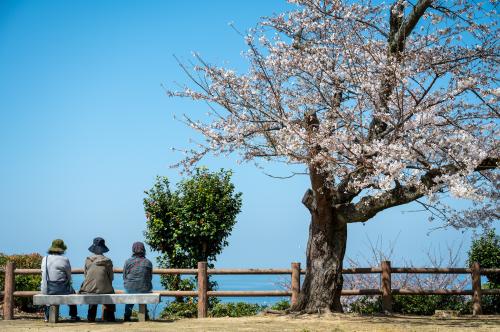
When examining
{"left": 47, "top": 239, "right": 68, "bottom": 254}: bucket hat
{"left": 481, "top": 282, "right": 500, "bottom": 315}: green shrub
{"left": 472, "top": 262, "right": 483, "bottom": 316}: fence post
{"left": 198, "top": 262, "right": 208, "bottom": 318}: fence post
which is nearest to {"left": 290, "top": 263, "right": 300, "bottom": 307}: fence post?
{"left": 198, "top": 262, "right": 208, "bottom": 318}: fence post

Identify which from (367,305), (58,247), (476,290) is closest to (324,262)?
(367,305)

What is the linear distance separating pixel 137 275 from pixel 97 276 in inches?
29.7

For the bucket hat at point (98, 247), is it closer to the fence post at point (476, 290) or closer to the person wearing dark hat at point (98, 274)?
the person wearing dark hat at point (98, 274)

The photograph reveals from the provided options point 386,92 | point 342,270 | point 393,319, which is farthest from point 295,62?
point 393,319

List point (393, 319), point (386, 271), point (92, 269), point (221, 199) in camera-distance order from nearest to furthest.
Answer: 1. point (92, 269)
2. point (393, 319)
3. point (386, 271)
4. point (221, 199)

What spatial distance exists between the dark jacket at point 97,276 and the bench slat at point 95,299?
176 mm

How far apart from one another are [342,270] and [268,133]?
3368mm

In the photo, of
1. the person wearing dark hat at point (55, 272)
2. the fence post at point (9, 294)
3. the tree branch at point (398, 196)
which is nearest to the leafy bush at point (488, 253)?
the tree branch at point (398, 196)

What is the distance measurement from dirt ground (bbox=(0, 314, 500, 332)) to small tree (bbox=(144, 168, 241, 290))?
11.8 ft

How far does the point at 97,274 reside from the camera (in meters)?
12.5

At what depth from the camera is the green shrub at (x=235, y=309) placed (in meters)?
14.9

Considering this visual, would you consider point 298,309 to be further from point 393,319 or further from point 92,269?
point 92,269

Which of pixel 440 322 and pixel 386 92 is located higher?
pixel 386 92

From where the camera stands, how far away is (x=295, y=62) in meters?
13.1
